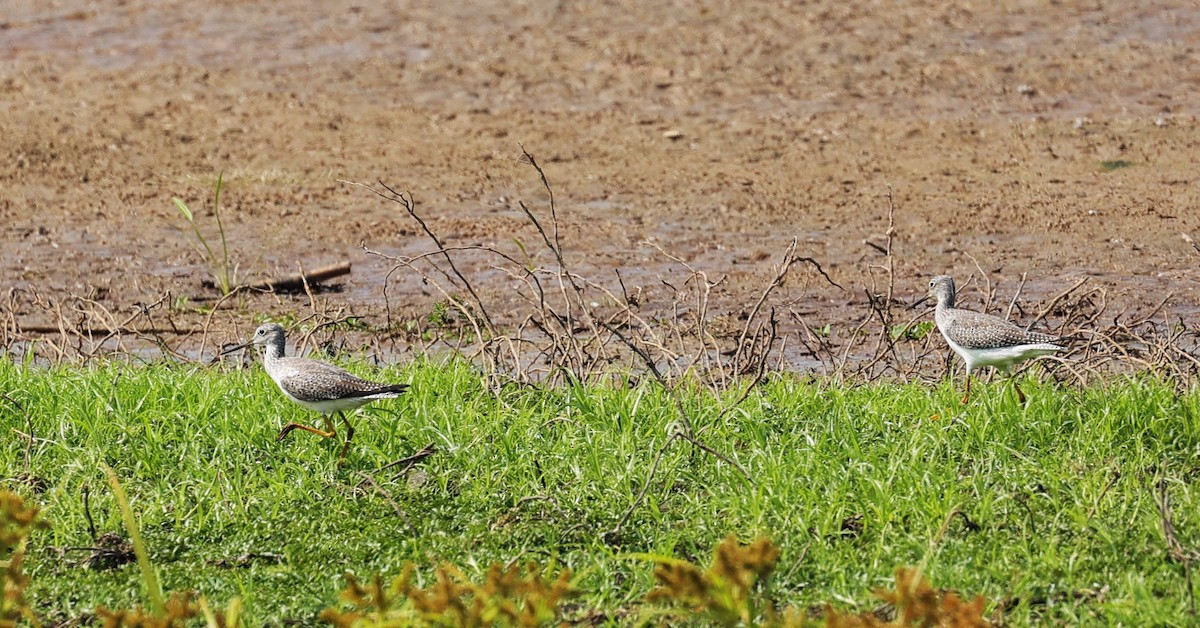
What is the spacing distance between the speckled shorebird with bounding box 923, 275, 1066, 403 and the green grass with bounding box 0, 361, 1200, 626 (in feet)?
0.53

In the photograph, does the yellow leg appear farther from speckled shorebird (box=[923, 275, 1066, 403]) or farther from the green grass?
speckled shorebird (box=[923, 275, 1066, 403])

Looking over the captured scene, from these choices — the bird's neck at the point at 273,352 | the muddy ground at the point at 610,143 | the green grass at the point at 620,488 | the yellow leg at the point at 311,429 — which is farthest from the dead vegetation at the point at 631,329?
the yellow leg at the point at 311,429

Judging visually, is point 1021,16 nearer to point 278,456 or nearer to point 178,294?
point 178,294

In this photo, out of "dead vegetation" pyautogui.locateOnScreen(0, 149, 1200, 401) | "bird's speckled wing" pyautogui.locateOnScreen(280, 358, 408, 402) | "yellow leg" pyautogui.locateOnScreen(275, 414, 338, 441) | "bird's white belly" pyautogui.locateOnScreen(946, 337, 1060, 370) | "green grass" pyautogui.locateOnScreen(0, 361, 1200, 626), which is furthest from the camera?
"dead vegetation" pyautogui.locateOnScreen(0, 149, 1200, 401)

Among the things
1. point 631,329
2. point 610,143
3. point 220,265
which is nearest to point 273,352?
point 631,329

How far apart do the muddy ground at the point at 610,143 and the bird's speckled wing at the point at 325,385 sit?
3262 millimetres

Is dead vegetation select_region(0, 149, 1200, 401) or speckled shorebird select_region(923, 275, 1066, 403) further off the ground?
speckled shorebird select_region(923, 275, 1066, 403)

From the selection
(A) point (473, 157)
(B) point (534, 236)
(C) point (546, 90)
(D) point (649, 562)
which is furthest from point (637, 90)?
(D) point (649, 562)

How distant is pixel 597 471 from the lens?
6.41 metres

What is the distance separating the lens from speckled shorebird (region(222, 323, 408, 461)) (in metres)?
6.39

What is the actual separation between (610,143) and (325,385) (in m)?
7.44

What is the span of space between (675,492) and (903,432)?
1078 mm

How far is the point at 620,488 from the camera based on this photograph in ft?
20.6

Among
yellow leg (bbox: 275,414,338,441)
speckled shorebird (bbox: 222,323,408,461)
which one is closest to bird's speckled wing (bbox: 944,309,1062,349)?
speckled shorebird (bbox: 222,323,408,461)
